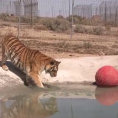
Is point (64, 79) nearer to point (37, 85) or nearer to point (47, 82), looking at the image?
point (47, 82)

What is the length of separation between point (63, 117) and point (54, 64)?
2910mm

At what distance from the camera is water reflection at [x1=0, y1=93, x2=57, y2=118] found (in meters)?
8.38

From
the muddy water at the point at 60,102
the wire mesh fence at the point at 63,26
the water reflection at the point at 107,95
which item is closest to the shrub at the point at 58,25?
the wire mesh fence at the point at 63,26

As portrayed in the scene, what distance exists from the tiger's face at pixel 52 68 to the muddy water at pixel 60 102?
444mm

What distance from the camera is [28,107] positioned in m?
9.05

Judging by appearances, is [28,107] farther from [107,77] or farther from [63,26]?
[63,26]

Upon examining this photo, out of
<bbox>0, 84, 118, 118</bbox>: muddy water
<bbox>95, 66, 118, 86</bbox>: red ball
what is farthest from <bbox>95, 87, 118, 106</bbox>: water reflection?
<bbox>95, 66, 118, 86</bbox>: red ball

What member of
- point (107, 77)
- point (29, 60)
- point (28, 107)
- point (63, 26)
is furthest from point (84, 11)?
point (28, 107)

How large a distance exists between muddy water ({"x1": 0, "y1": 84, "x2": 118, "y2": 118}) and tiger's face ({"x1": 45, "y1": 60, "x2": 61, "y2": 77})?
0.44 metres

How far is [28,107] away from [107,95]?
2.41 m

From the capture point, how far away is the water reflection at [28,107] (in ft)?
27.5

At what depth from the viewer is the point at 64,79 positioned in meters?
11.7

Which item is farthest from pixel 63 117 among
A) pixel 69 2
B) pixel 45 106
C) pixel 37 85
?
pixel 69 2

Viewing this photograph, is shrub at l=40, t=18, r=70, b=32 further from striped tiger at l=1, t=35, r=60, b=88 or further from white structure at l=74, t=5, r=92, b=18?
striped tiger at l=1, t=35, r=60, b=88
